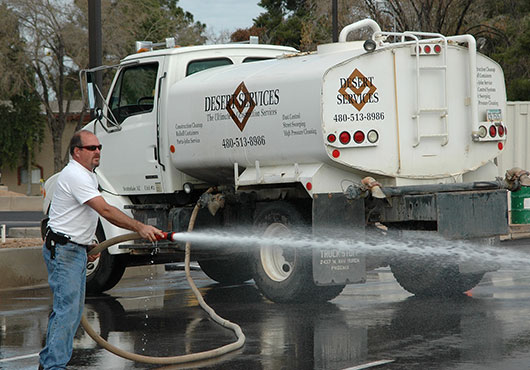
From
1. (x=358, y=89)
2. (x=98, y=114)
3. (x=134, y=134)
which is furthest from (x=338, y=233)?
(x=98, y=114)

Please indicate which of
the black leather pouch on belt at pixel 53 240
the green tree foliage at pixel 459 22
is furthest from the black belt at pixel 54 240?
the green tree foliage at pixel 459 22

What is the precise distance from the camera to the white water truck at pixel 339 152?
403 inches

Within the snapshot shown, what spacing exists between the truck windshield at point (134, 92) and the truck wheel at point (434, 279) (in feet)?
12.4

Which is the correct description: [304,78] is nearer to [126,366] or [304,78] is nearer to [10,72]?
[126,366]

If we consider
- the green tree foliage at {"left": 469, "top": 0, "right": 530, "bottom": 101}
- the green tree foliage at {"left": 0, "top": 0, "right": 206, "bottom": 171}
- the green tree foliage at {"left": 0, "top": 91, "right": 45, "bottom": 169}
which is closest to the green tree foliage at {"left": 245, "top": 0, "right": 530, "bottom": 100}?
the green tree foliage at {"left": 469, "top": 0, "right": 530, "bottom": 101}

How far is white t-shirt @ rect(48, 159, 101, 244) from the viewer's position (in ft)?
22.9

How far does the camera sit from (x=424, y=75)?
10.6 meters

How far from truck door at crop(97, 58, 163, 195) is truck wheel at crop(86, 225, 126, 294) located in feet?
2.69

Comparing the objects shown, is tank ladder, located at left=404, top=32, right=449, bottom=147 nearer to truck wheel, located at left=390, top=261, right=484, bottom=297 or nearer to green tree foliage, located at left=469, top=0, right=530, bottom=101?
truck wheel, located at left=390, top=261, right=484, bottom=297

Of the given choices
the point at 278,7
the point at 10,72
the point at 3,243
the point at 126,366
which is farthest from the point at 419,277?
the point at 278,7

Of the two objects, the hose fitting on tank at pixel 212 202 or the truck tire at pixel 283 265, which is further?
the hose fitting on tank at pixel 212 202

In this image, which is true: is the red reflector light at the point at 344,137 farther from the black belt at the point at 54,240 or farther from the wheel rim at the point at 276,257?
the black belt at the point at 54,240

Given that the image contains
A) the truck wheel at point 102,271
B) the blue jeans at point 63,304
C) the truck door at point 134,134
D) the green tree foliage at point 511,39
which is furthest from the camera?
the green tree foliage at point 511,39

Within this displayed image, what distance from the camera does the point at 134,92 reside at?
1288cm
